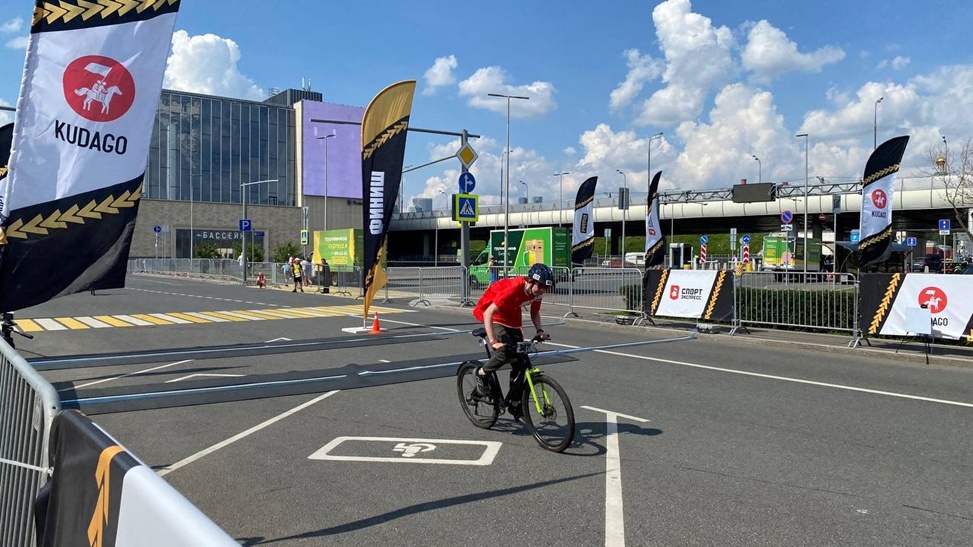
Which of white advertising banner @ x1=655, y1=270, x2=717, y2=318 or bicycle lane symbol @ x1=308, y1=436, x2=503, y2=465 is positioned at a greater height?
white advertising banner @ x1=655, y1=270, x2=717, y2=318

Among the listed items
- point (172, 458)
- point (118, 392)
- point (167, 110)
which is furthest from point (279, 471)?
point (167, 110)

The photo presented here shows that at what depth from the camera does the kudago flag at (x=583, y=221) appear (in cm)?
2970

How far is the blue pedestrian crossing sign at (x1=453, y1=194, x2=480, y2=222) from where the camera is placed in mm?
21562

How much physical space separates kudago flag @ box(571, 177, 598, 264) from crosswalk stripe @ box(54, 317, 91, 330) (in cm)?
1943

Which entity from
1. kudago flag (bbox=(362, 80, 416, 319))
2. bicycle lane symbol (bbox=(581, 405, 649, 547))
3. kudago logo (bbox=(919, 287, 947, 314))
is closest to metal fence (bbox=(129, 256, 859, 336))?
kudago logo (bbox=(919, 287, 947, 314))

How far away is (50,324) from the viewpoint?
16766mm

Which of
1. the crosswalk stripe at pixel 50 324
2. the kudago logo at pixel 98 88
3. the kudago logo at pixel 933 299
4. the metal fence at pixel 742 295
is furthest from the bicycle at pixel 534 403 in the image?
the crosswalk stripe at pixel 50 324

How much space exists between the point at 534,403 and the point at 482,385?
66 centimetres

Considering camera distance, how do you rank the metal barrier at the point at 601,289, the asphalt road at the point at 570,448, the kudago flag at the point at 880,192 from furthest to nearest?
the metal barrier at the point at 601,289, the kudago flag at the point at 880,192, the asphalt road at the point at 570,448

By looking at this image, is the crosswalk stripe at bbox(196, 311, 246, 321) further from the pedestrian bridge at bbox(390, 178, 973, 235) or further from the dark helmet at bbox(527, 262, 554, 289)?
the pedestrian bridge at bbox(390, 178, 973, 235)

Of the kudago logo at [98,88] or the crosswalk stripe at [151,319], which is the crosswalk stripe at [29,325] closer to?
the crosswalk stripe at [151,319]

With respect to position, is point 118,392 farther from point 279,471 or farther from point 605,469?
point 605,469

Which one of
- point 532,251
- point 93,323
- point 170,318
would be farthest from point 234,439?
point 532,251

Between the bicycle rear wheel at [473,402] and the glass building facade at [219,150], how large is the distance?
234 feet
